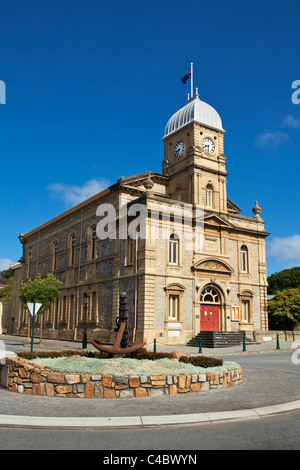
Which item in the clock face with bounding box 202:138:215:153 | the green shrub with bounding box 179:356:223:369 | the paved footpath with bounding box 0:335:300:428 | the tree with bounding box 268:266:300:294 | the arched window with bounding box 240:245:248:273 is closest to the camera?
the paved footpath with bounding box 0:335:300:428

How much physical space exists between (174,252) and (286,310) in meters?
17.0

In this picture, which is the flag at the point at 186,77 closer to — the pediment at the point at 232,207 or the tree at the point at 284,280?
the pediment at the point at 232,207

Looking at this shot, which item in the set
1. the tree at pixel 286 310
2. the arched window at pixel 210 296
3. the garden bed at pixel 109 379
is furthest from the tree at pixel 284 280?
the garden bed at pixel 109 379

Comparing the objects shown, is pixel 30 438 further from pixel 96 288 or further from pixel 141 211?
pixel 96 288

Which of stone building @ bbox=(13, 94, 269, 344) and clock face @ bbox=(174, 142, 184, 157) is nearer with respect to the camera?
stone building @ bbox=(13, 94, 269, 344)

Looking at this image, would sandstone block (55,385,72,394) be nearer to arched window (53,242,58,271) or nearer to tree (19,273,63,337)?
tree (19,273,63,337)

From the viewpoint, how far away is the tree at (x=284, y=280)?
198 feet

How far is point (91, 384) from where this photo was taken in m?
9.11

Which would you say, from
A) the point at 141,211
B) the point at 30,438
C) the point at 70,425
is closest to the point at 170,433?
the point at 70,425

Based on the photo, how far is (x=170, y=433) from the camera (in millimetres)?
6508

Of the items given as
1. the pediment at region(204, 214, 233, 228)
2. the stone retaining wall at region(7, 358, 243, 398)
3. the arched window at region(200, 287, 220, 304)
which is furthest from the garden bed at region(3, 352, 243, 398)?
the pediment at region(204, 214, 233, 228)

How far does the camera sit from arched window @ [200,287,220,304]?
101 feet

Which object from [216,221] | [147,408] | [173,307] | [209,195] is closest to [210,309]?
[173,307]

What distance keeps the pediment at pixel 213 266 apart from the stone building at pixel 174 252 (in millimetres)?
77
